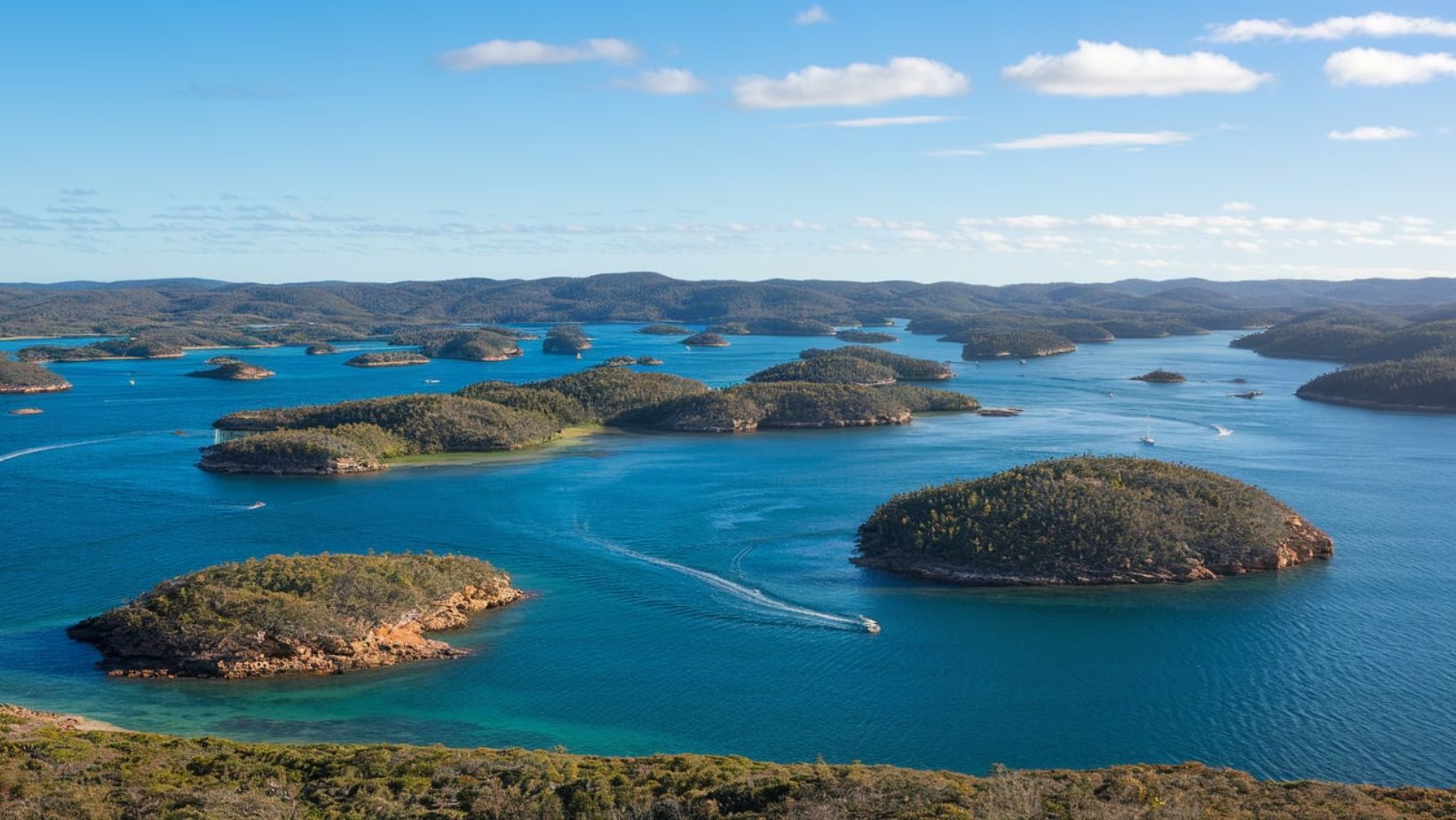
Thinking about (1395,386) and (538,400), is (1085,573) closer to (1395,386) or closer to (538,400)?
(538,400)

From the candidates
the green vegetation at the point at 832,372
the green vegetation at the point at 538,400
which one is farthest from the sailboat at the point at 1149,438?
the green vegetation at the point at 538,400

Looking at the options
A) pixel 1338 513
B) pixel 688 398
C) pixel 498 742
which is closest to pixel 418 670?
pixel 498 742

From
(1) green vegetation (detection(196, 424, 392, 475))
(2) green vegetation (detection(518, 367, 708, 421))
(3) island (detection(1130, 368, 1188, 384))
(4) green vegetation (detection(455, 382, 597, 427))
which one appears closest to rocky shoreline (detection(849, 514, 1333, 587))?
(1) green vegetation (detection(196, 424, 392, 475))

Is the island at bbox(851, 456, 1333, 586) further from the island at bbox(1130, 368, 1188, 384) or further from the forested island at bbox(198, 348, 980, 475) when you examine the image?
the island at bbox(1130, 368, 1188, 384)

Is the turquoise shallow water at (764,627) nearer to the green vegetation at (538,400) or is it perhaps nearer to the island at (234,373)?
the green vegetation at (538,400)

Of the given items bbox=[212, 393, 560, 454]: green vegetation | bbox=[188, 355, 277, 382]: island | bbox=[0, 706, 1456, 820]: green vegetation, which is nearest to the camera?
bbox=[0, 706, 1456, 820]: green vegetation
